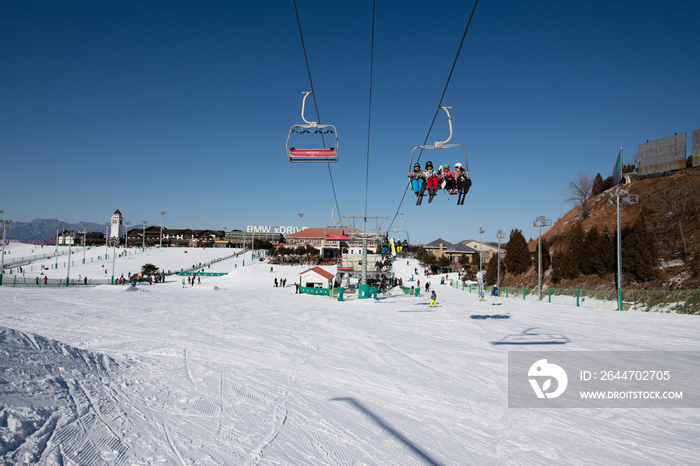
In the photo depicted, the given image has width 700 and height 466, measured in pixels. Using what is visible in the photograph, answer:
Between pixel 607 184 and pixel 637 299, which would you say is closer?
pixel 637 299

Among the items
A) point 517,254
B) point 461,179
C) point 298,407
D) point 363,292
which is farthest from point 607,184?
point 298,407

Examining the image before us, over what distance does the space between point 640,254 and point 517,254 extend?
17.5 m

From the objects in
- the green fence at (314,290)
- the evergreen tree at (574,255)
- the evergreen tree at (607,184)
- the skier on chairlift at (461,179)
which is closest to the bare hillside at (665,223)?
the evergreen tree at (574,255)

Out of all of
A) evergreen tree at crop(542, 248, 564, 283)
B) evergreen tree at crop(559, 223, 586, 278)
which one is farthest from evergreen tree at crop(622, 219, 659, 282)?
evergreen tree at crop(542, 248, 564, 283)

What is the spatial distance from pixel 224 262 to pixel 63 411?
184ft

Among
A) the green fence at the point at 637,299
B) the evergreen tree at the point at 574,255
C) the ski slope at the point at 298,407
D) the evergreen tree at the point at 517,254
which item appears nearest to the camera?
the ski slope at the point at 298,407

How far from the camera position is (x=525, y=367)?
26.0 ft

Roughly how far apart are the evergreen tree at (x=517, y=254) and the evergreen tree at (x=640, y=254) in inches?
621

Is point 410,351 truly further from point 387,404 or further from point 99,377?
A: point 99,377

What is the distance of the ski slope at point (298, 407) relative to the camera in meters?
4.24

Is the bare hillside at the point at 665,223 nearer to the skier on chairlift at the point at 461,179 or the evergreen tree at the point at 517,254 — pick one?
the evergreen tree at the point at 517,254

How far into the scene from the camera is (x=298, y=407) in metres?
5.62

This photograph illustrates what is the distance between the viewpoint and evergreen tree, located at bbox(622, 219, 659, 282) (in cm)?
2509

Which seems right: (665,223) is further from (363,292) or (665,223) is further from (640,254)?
(363,292)
